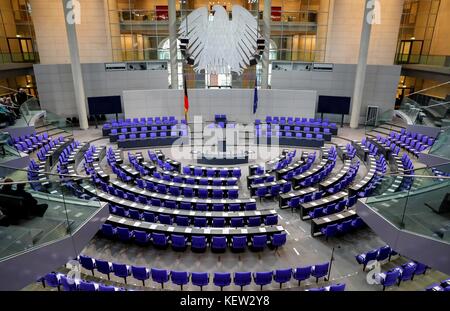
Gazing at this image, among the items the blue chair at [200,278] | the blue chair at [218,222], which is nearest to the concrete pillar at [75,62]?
the blue chair at [218,222]

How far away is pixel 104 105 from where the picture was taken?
26.3 meters

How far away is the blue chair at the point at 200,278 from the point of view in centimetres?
859

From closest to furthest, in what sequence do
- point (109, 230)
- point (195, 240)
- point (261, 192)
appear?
point (195, 240), point (109, 230), point (261, 192)

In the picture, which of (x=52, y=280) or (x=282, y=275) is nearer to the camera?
(x=52, y=280)

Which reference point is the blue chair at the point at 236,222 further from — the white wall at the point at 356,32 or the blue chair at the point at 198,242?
the white wall at the point at 356,32

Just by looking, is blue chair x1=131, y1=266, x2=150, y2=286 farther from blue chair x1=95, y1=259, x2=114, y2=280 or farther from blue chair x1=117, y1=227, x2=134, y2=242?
blue chair x1=117, y1=227, x2=134, y2=242

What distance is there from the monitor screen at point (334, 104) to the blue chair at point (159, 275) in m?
22.3

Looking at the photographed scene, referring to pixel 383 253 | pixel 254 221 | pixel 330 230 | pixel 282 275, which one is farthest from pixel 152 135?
pixel 383 253

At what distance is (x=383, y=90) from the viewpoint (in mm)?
26422

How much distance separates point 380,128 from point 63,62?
28.0 m

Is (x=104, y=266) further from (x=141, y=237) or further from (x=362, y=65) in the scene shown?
(x=362, y=65)

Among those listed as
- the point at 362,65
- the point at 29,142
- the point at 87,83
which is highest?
the point at 362,65

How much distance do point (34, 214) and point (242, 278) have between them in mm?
5640
